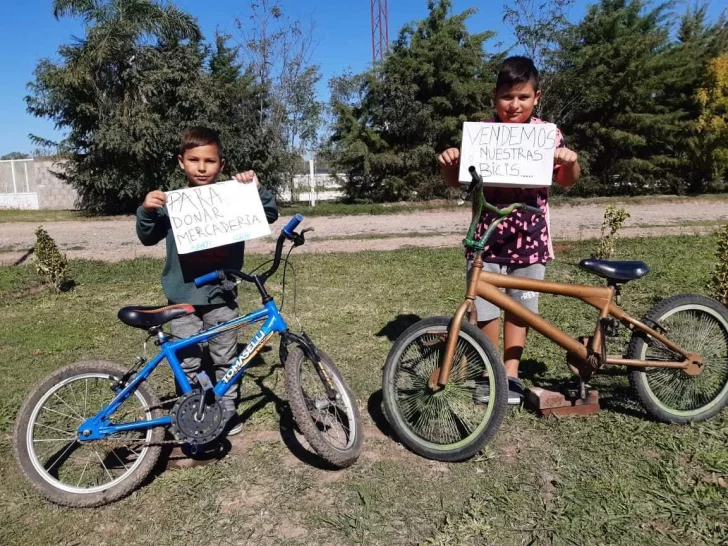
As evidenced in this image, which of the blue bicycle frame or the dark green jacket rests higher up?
the dark green jacket

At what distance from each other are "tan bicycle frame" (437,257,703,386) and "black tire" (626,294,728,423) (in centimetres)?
7

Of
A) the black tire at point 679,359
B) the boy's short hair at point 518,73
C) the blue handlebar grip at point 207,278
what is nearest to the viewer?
the blue handlebar grip at point 207,278

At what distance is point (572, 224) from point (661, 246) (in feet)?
13.6

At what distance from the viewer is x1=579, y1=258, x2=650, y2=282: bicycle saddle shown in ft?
9.83

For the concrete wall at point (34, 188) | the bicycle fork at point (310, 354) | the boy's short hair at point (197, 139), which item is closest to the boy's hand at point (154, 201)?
the boy's short hair at point (197, 139)

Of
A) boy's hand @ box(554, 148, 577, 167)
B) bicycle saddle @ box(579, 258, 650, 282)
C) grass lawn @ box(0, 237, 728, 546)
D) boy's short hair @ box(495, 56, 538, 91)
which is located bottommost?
grass lawn @ box(0, 237, 728, 546)

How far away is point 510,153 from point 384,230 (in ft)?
33.3

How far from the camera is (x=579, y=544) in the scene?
2377mm

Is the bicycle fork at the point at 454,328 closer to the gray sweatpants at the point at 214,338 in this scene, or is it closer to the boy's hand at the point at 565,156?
the boy's hand at the point at 565,156

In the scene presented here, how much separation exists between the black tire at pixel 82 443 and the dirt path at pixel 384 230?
7.14m

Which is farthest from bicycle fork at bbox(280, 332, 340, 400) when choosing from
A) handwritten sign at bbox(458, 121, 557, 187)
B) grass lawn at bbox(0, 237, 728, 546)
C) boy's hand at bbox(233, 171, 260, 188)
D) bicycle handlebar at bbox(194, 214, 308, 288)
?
handwritten sign at bbox(458, 121, 557, 187)

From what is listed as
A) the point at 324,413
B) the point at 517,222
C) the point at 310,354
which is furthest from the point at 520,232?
the point at 324,413

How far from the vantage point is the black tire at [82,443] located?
106 inches

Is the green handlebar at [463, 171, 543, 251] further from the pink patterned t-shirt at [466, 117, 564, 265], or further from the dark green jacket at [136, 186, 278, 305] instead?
the dark green jacket at [136, 186, 278, 305]
